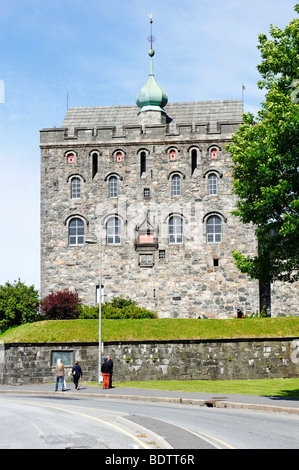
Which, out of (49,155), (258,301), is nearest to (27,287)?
(49,155)

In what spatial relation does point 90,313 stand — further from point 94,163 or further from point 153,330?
point 94,163

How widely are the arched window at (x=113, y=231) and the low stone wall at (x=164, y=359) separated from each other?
519 inches

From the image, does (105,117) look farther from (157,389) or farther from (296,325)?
(157,389)

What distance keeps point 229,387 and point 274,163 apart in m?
10.7

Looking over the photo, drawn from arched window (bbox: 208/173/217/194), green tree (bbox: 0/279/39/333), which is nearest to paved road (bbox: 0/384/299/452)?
green tree (bbox: 0/279/39/333)

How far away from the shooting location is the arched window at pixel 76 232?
155 feet

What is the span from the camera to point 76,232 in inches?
1869

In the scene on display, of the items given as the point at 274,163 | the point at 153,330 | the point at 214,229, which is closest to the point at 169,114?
the point at 214,229

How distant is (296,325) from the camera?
3688 cm

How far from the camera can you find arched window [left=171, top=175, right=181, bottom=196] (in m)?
47.0

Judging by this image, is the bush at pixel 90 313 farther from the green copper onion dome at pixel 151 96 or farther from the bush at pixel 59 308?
the green copper onion dome at pixel 151 96

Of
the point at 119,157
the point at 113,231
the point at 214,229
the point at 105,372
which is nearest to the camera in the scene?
the point at 105,372

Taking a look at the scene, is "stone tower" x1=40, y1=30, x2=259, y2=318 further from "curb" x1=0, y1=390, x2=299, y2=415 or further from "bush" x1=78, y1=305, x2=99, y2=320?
"curb" x1=0, y1=390, x2=299, y2=415

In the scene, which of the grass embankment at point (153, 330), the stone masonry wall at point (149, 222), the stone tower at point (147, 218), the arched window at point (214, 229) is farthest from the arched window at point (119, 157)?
the grass embankment at point (153, 330)
